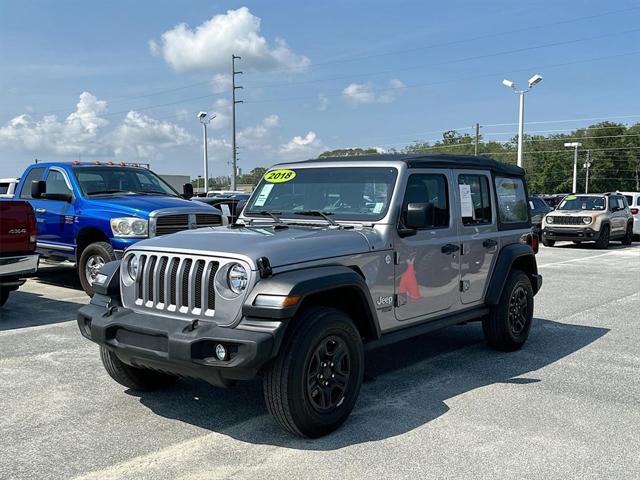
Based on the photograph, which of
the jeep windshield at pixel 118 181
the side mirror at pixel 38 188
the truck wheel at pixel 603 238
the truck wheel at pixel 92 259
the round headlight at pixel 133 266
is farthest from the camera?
the truck wheel at pixel 603 238

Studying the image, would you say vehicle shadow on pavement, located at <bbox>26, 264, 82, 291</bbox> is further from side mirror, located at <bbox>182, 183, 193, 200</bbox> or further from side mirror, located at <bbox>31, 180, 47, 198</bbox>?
side mirror, located at <bbox>182, 183, 193, 200</bbox>

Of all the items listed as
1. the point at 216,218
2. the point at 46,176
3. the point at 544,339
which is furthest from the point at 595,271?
the point at 46,176

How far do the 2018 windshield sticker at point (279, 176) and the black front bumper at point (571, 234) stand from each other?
16310 millimetres

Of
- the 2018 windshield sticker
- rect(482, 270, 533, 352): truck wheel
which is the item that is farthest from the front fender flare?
rect(482, 270, 533, 352): truck wheel

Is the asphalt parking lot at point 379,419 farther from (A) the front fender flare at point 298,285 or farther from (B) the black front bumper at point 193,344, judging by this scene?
(A) the front fender flare at point 298,285

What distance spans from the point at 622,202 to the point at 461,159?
1816 cm

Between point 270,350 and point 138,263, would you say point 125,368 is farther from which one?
point 270,350

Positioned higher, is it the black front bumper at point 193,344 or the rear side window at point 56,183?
the rear side window at point 56,183

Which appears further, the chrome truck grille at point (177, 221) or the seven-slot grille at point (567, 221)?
the seven-slot grille at point (567, 221)

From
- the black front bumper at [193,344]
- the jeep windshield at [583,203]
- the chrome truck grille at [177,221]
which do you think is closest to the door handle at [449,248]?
the black front bumper at [193,344]

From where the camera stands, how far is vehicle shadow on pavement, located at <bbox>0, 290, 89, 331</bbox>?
7609 millimetres

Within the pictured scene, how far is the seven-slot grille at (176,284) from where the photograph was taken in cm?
405

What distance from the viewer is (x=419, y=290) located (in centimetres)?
514

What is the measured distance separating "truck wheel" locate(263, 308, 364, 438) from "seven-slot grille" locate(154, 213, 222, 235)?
17.3ft
